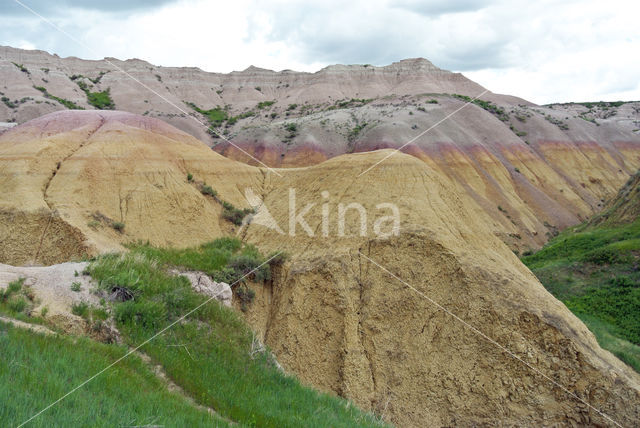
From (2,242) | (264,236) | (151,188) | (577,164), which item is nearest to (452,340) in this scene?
(264,236)

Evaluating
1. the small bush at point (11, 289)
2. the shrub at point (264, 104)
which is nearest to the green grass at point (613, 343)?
the small bush at point (11, 289)

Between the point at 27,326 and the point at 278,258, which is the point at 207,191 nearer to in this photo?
the point at 278,258

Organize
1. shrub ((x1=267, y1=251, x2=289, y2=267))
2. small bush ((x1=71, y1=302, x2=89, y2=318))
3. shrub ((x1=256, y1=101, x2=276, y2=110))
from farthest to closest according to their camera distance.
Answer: shrub ((x1=256, y1=101, x2=276, y2=110))
shrub ((x1=267, y1=251, x2=289, y2=267))
small bush ((x1=71, y1=302, x2=89, y2=318))

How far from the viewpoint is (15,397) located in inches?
173

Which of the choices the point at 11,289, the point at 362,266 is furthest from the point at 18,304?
the point at 362,266

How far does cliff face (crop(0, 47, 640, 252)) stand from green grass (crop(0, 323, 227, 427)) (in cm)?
2904

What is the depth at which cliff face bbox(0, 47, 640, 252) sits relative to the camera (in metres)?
38.9

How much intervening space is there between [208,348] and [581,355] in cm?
879

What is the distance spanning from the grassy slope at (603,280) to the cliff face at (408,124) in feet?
22.4

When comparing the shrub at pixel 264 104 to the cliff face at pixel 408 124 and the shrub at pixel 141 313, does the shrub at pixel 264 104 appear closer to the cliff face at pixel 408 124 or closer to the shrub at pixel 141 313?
the cliff face at pixel 408 124

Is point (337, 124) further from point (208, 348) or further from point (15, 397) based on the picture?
point (15, 397)

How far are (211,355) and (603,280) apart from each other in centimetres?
1851

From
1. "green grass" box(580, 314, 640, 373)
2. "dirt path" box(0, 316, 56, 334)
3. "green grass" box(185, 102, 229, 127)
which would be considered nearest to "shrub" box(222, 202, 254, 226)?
"dirt path" box(0, 316, 56, 334)

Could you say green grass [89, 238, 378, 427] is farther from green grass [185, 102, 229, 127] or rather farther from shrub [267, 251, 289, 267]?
green grass [185, 102, 229, 127]
